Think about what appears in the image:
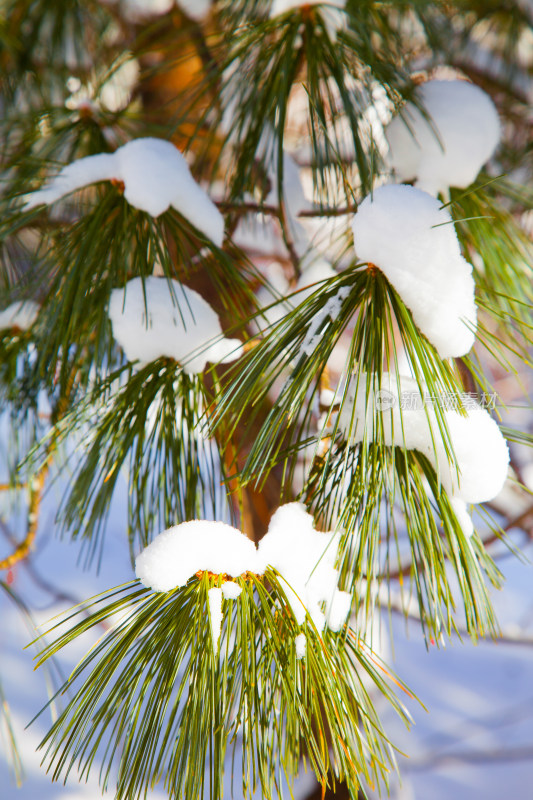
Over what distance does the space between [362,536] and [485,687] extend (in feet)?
4.13

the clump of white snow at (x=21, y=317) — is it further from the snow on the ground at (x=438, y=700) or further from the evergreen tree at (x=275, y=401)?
the snow on the ground at (x=438, y=700)

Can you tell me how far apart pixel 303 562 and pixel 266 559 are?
2 centimetres

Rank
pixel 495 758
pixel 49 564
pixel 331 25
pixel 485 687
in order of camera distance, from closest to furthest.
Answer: pixel 331 25, pixel 495 758, pixel 485 687, pixel 49 564

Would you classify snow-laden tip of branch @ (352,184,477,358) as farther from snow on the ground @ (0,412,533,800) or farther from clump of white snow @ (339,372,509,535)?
snow on the ground @ (0,412,533,800)

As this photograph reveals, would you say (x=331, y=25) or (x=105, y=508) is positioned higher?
(x=331, y=25)

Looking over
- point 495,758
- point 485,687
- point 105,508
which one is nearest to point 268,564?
point 105,508

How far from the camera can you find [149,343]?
0.36 metres

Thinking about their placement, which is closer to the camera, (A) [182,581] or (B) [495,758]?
(A) [182,581]

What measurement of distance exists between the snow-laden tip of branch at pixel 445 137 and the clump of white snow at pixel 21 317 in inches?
12.0

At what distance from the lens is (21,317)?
49 cm

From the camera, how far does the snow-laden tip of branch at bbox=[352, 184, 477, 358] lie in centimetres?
27

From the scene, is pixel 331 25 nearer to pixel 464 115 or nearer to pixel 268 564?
pixel 464 115

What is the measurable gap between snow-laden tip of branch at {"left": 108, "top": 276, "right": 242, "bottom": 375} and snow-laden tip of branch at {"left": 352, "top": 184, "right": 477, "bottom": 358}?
0.11 m

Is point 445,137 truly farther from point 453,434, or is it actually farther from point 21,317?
point 21,317
